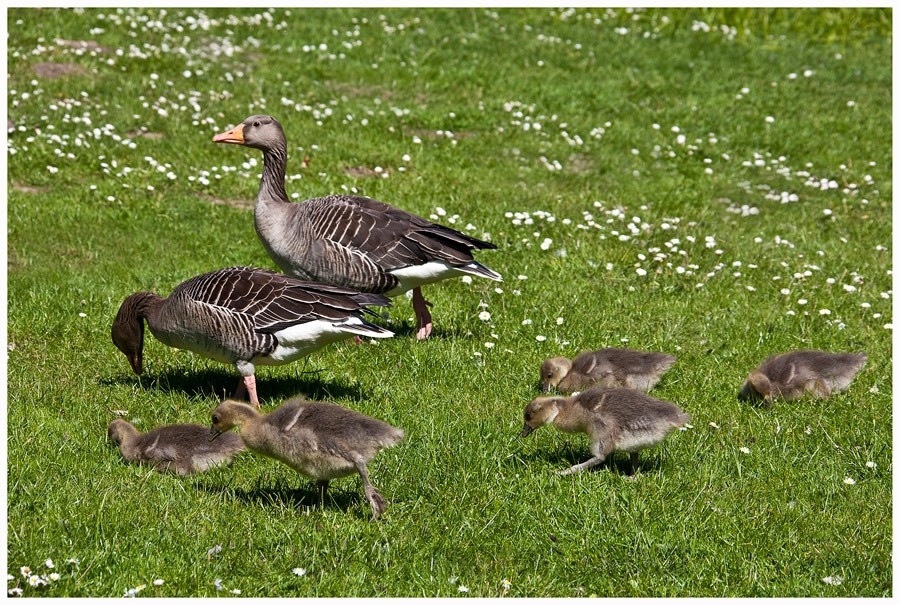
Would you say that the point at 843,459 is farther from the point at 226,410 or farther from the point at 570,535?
the point at 226,410

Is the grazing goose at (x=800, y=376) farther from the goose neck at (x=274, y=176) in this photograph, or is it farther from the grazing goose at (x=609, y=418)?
the goose neck at (x=274, y=176)

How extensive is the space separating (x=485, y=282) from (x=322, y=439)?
5.53 meters

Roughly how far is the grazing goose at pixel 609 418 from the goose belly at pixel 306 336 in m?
1.66

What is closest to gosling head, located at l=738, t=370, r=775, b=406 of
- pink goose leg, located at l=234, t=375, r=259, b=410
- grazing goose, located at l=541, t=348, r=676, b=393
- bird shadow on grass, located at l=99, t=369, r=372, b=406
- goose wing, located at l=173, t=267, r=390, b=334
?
grazing goose, located at l=541, t=348, r=676, b=393

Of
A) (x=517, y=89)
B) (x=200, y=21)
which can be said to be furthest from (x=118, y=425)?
(x=200, y=21)

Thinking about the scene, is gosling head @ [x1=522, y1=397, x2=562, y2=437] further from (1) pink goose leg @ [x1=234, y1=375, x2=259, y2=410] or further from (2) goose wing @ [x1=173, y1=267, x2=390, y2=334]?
(1) pink goose leg @ [x1=234, y1=375, x2=259, y2=410]

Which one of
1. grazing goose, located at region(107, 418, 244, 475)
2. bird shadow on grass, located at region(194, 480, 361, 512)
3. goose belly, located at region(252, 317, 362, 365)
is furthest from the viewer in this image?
goose belly, located at region(252, 317, 362, 365)

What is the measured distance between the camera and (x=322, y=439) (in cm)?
712

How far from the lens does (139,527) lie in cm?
693

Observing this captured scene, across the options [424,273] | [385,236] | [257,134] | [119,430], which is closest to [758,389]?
[424,273]

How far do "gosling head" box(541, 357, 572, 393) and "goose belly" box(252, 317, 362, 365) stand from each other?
174cm

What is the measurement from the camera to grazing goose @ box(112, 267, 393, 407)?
8.91 metres

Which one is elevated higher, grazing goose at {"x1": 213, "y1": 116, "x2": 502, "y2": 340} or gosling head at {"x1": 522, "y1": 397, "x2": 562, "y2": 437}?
grazing goose at {"x1": 213, "y1": 116, "x2": 502, "y2": 340}

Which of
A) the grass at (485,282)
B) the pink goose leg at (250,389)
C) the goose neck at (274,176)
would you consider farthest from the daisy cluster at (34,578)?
the goose neck at (274,176)
